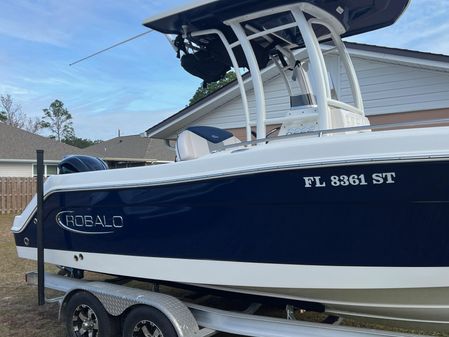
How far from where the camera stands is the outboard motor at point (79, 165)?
4.89 meters

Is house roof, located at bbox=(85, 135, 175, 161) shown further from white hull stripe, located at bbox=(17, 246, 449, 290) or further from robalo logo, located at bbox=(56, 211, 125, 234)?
white hull stripe, located at bbox=(17, 246, 449, 290)

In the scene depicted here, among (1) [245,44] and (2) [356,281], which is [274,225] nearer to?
(2) [356,281]

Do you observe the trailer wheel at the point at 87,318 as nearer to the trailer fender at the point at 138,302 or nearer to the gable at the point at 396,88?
the trailer fender at the point at 138,302

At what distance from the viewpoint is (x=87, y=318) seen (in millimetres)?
4289

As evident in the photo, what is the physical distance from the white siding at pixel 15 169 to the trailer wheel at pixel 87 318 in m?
24.2

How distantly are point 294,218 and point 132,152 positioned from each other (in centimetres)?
3420

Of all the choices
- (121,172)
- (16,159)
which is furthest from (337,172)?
(16,159)

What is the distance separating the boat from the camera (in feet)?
9.30

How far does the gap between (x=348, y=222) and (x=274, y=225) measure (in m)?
0.49

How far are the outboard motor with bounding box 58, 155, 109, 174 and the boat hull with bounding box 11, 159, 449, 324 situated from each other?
931 millimetres

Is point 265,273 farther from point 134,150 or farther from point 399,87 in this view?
point 134,150

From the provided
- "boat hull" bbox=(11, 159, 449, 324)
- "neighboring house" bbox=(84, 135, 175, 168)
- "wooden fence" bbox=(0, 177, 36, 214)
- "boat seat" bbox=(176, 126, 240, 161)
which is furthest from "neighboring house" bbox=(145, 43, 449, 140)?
"neighboring house" bbox=(84, 135, 175, 168)

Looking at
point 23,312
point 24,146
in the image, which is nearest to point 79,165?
point 23,312

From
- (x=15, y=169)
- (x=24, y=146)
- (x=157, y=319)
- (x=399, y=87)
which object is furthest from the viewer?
(x=24, y=146)
